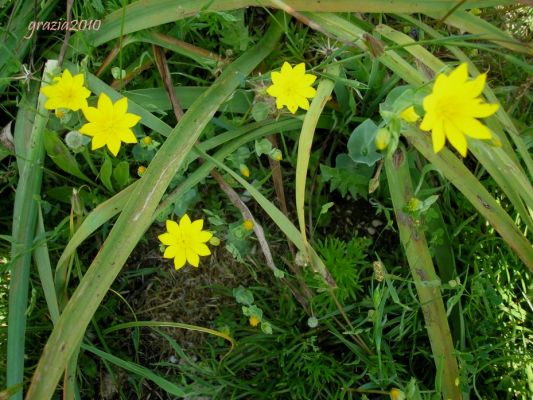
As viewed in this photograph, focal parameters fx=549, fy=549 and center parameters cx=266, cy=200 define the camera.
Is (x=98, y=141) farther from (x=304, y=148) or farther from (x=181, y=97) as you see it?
(x=304, y=148)

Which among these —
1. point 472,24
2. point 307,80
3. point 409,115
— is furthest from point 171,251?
point 472,24

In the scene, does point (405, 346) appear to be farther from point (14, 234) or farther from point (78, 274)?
point (14, 234)

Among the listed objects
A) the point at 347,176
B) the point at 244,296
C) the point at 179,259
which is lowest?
the point at 244,296

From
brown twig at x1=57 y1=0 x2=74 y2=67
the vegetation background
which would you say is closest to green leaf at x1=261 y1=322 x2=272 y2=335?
the vegetation background

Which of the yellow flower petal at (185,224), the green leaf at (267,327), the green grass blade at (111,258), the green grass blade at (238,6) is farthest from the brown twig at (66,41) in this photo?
the green leaf at (267,327)

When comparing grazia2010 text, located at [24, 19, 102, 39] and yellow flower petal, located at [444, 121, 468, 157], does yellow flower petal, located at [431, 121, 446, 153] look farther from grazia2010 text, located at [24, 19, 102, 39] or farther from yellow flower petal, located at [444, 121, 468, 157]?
grazia2010 text, located at [24, 19, 102, 39]
